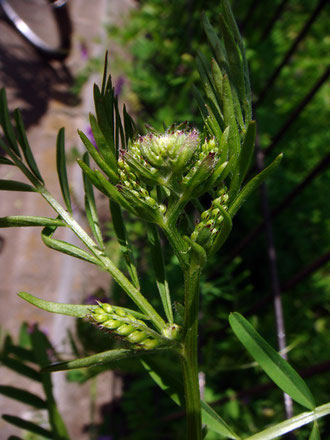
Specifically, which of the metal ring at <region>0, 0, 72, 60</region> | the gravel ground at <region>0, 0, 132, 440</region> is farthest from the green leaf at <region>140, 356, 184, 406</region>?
the metal ring at <region>0, 0, 72, 60</region>

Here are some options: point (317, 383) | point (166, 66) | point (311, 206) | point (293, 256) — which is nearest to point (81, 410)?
point (317, 383)

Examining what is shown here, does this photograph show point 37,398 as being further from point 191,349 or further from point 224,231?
point 224,231

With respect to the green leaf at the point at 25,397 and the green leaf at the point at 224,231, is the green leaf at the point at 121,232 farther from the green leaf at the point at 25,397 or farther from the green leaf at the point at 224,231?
the green leaf at the point at 25,397

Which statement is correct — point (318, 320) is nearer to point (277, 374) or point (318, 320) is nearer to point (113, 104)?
point (277, 374)

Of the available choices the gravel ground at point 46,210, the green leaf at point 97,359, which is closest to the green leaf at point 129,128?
the green leaf at point 97,359

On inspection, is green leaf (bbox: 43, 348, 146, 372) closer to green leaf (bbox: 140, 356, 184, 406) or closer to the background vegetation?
green leaf (bbox: 140, 356, 184, 406)

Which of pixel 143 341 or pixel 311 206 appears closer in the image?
pixel 143 341

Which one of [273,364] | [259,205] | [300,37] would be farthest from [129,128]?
[259,205]
